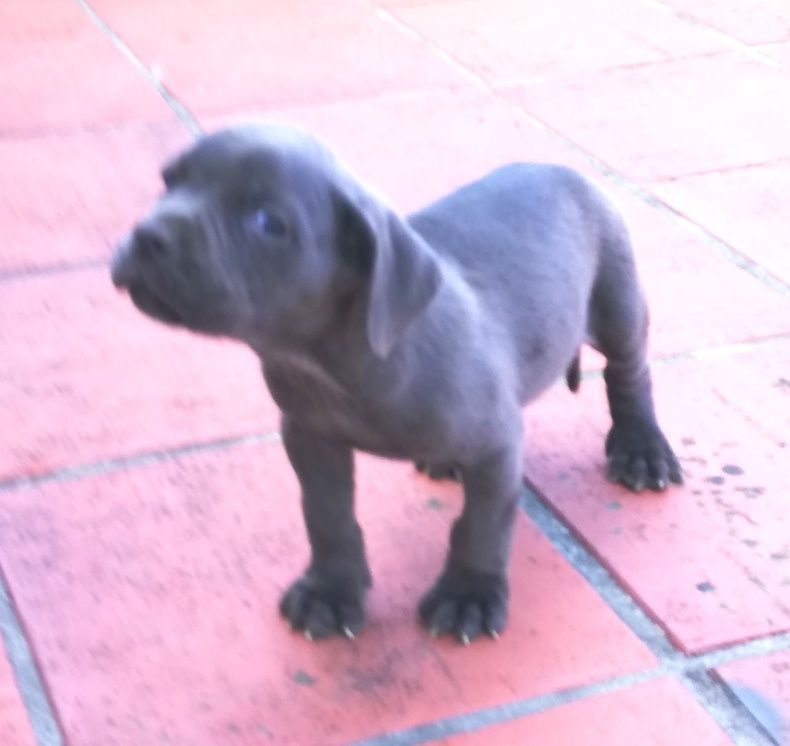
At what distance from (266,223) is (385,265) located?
0.18m

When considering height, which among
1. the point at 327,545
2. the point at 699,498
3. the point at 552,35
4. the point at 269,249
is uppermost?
the point at 269,249

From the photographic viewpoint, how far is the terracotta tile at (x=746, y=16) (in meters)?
5.54

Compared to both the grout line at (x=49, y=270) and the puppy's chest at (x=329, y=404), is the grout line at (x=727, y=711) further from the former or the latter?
the grout line at (x=49, y=270)

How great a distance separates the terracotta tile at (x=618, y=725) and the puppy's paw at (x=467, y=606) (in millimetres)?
205

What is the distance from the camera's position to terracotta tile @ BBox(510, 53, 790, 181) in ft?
13.9

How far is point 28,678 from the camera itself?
6.96 ft

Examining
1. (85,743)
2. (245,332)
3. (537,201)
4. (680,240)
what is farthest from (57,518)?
(680,240)

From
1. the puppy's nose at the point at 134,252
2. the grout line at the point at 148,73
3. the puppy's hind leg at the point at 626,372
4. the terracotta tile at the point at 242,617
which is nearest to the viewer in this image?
the puppy's nose at the point at 134,252

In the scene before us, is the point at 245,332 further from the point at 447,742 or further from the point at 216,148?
the point at 447,742

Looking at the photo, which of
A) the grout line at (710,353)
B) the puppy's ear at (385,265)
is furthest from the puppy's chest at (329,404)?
the grout line at (710,353)

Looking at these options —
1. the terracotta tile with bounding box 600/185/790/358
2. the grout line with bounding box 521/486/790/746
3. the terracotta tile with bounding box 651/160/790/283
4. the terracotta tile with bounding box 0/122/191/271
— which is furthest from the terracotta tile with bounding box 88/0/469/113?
the grout line with bounding box 521/486/790/746

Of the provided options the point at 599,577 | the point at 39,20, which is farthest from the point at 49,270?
the point at 39,20

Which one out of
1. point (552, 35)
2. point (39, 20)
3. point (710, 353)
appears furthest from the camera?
point (39, 20)

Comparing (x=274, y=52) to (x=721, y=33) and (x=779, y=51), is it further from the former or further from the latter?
(x=779, y=51)
